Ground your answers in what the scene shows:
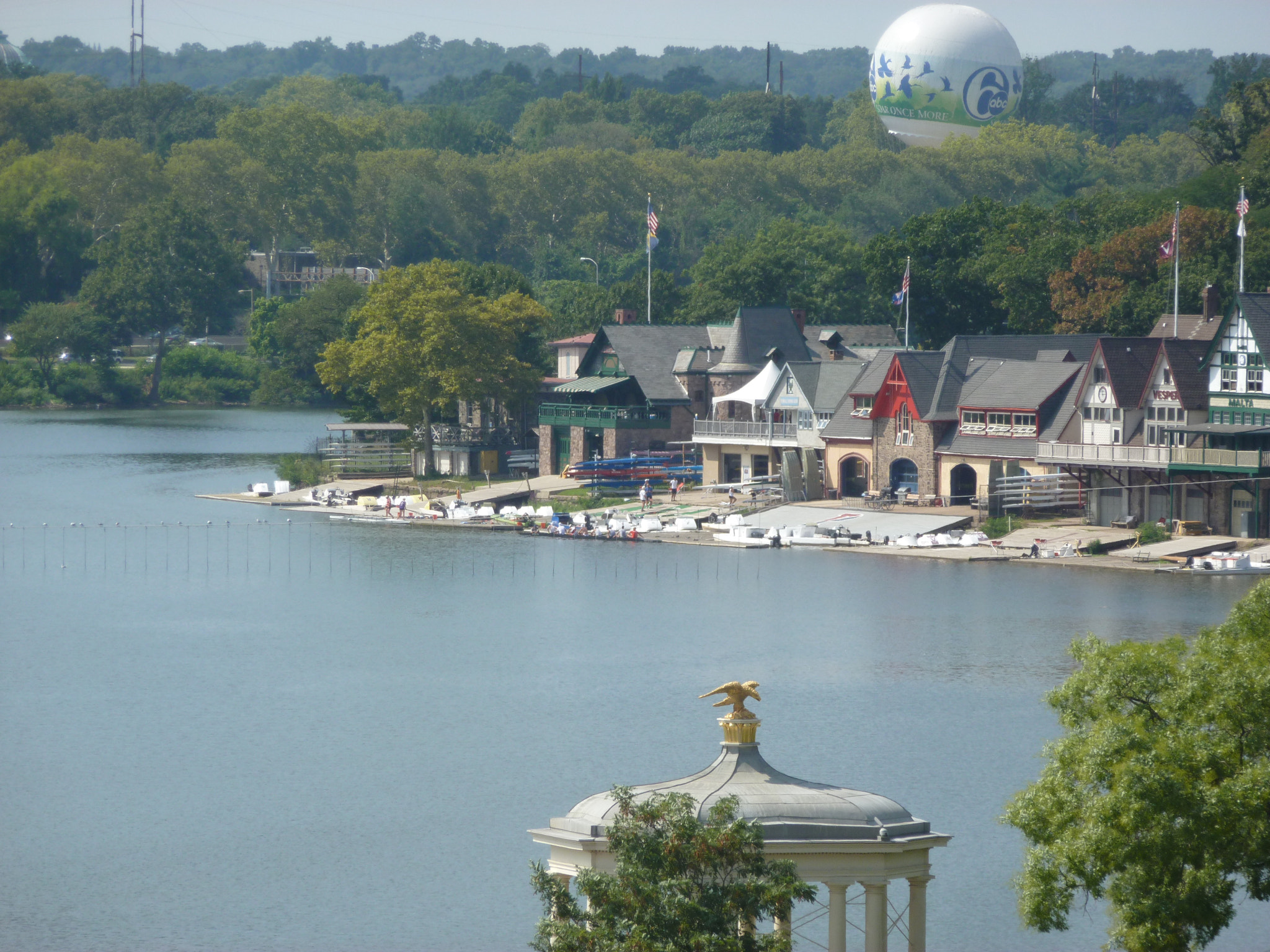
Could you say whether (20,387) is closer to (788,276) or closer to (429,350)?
(788,276)

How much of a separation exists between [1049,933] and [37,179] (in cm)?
16756

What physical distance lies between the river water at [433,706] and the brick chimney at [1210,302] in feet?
69.2

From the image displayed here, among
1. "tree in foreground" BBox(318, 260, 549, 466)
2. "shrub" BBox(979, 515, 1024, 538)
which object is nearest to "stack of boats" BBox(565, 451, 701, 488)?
"tree in foreground" BBox(318, 260, 549, 466)

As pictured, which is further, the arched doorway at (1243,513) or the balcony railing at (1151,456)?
the arched doorway at (1243,513)

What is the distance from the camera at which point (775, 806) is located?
73.6ft

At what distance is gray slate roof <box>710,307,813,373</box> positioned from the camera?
329 feet

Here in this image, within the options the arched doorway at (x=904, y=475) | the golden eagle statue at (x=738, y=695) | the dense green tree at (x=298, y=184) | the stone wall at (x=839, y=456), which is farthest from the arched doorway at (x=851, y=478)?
the dense green tree at (x=298, y=184)

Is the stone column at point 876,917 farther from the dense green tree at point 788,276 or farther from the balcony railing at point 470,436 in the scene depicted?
the dense green tree at point 788,276

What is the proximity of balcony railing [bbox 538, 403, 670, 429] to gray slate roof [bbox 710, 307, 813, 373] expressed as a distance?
3.95m

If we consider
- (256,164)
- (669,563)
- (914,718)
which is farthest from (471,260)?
(914,718)

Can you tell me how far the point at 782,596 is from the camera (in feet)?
225

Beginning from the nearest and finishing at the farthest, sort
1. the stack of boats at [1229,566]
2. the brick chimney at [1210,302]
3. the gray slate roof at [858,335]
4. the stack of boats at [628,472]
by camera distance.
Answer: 1. the stack of boats at [1229,566]
2. the brick chimney at [1210,302]
3. the stack of boats at [628,472]
4. the gray slate roof at [858,335]

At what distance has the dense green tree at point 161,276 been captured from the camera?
552ft

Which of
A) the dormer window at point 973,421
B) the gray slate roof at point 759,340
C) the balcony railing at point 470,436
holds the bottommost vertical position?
the balcony railing at point 470,436
